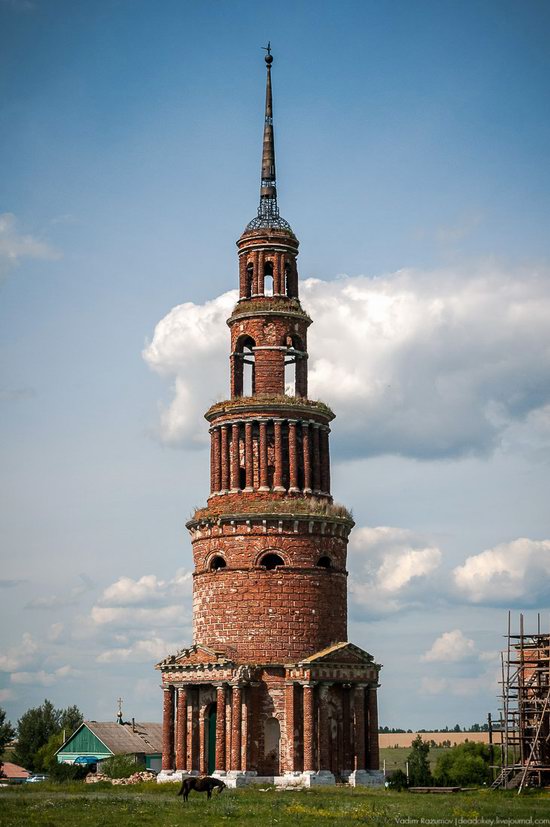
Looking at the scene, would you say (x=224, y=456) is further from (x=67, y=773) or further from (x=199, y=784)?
(x=67, y=773)

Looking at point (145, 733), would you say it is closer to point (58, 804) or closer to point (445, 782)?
point (445, 782)

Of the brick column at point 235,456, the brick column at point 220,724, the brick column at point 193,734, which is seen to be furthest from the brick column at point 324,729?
the brick column at point 235,456

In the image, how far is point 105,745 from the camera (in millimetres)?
88625

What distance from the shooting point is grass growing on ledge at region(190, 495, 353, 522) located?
2473 inches

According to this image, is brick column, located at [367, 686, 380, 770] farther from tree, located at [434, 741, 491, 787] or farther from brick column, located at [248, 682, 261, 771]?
brick column, located at [248, 682, 261, 771]

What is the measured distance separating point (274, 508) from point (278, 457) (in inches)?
111

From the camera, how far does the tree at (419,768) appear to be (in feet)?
206

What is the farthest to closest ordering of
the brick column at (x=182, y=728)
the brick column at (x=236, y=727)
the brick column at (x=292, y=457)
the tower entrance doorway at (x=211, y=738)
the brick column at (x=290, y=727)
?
the brick column at (x=292, y=457)
the brick column at (x=182, y=728)
the tower entrance doorway at (x=211, y=738)
the brick column at (x=236, y=727)
the brick column at (x=290, y=727)

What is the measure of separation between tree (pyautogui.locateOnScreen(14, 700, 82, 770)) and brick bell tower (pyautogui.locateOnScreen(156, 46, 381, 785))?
44.6 metres

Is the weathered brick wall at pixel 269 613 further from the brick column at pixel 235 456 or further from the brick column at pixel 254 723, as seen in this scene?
the brick column at pixel 235 456

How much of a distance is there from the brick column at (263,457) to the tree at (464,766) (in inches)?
660

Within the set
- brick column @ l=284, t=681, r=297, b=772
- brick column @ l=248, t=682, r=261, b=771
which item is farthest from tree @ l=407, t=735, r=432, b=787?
brick column @ l=248, t=682, r=261, b=771

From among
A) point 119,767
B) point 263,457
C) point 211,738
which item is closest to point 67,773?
point 119,767

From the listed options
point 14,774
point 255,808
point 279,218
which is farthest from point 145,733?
point 255,808
